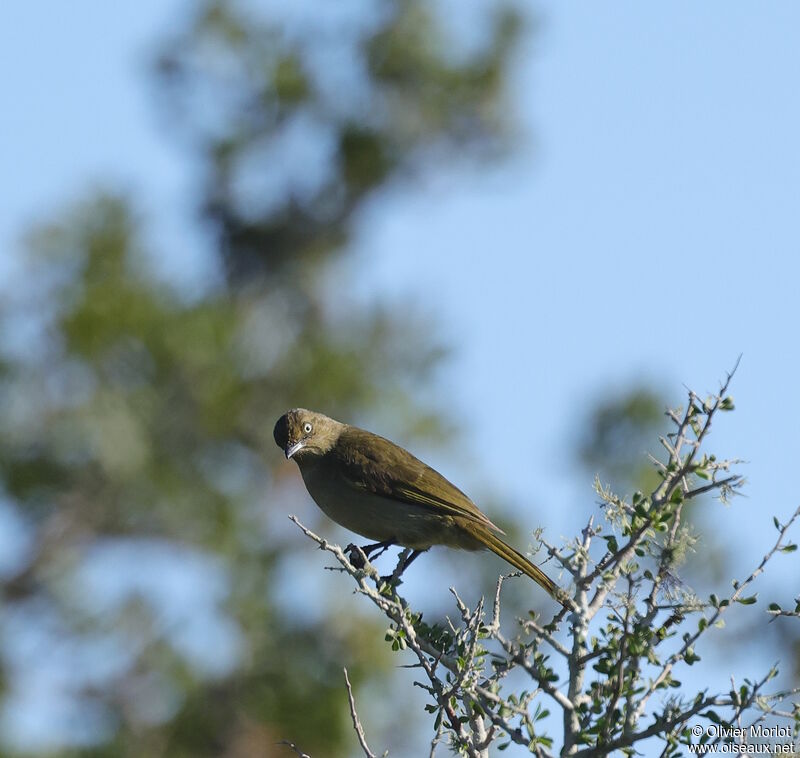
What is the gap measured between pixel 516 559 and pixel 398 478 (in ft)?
3.80

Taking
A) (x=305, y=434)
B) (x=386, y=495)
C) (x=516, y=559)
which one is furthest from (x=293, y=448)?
(x=516, y=559)

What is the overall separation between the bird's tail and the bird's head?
4.52ft

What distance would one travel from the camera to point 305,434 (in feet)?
22.8

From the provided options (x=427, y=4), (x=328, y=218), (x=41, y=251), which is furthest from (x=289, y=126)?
(x=41, y=251)

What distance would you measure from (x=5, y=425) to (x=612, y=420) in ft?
17.6

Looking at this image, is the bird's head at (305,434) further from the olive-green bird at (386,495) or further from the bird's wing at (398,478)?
the bird's wing at (398,478)

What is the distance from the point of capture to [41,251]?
12.1 m

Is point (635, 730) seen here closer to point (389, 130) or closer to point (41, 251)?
point (41, 251)

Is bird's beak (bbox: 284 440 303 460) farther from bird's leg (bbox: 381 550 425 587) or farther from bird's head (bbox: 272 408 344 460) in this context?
bird's leg (bbox: 381 550 425 587)

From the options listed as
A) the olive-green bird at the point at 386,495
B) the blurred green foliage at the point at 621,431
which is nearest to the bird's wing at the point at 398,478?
the olive-green bird at the point at 386,495

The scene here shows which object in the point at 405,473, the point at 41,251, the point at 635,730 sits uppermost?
the point at 41,251

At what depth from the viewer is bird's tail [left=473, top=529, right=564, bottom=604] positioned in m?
4.96

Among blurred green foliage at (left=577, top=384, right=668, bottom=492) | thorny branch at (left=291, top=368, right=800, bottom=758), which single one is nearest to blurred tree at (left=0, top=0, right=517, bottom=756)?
blurred green foliage at (left=577, top=384, right=668, bottom=492)

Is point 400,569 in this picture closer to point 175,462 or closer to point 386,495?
point 386,495
